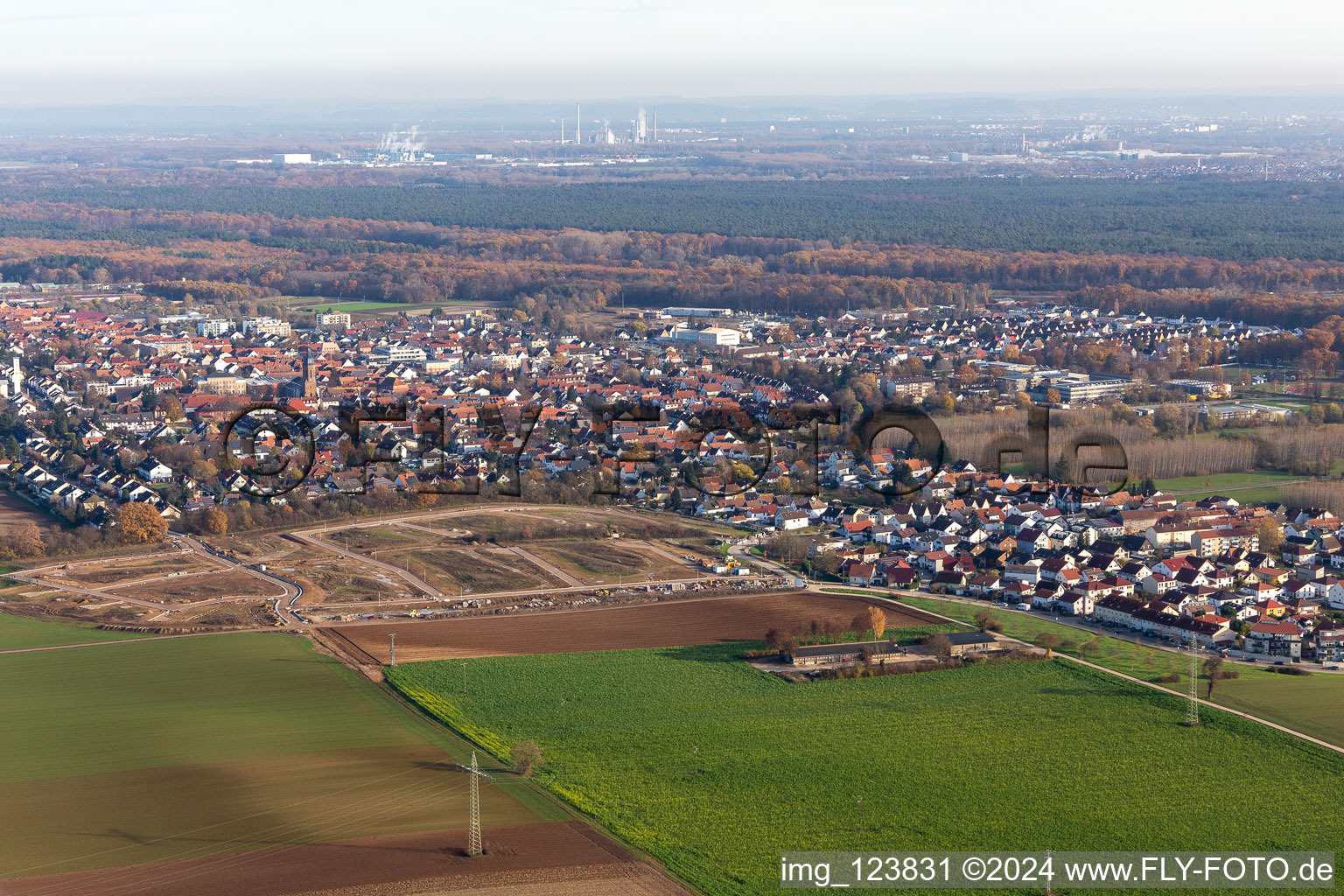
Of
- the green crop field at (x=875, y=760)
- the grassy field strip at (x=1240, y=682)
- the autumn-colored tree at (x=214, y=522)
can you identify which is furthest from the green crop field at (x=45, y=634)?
the grassy field strip at (x=1240, y=682)

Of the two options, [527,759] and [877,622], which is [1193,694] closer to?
[877,622]

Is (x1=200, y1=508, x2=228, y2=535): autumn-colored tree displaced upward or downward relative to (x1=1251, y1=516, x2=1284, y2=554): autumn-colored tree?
downward

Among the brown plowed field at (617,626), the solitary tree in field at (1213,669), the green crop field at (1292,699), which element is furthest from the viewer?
the brown plowed field at (617,626)

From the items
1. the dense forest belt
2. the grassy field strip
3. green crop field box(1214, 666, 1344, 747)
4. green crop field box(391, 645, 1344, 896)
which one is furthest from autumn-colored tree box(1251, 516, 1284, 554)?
the dense forest belt

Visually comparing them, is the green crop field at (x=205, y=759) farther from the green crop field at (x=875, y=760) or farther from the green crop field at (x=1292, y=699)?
the green crop field at (x=1292, y=699)

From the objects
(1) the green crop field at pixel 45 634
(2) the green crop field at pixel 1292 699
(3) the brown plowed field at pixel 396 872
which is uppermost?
(3) the brown plowed field at pixel 396 872

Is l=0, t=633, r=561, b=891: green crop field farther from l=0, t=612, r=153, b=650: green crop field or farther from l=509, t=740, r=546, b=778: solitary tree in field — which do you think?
l=0, t=612, r=153, b=650: green crop field
